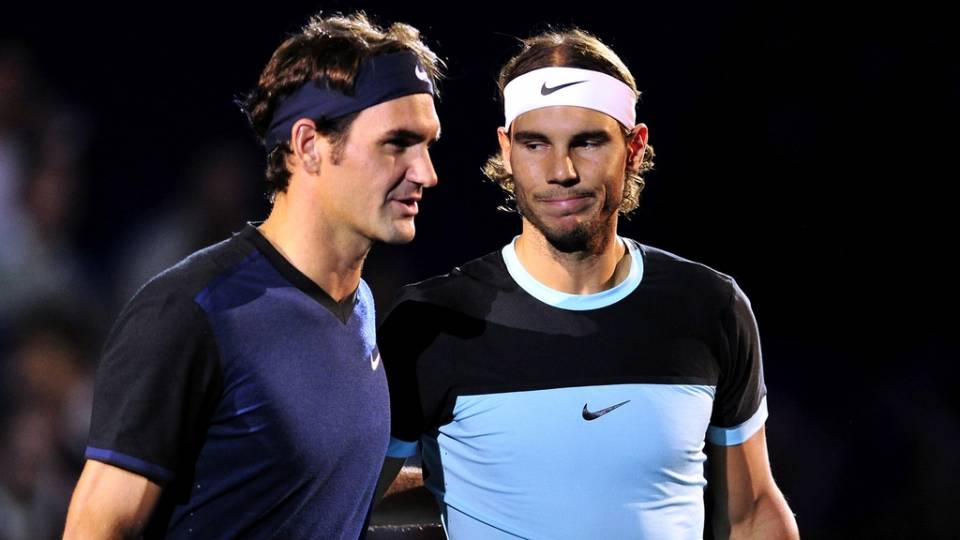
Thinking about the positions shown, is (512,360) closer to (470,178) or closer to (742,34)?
(470,178)

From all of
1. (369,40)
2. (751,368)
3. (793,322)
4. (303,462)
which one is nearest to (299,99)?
(369,40)

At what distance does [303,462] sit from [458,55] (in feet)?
6.45

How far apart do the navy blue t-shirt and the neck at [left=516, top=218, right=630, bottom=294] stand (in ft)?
1.65

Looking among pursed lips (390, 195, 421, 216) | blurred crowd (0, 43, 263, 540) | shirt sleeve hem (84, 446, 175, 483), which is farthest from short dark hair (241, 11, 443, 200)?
blurred crowd (0, 43, 263, 540)

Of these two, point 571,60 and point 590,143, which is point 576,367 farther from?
point 571,60

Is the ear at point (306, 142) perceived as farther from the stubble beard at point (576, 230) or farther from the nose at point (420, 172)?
the stubble beard at point (576, 230)

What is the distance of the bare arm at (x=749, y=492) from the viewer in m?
2.32

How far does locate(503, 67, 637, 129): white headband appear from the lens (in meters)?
2.25

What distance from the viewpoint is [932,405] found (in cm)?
384

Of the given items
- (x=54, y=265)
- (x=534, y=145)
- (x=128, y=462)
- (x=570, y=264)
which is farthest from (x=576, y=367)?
(x=54, y=265)

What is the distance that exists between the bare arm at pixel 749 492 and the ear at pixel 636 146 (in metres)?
0.60

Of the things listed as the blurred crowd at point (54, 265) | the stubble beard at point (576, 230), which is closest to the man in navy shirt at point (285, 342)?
the stubble beard at point (576, 230)

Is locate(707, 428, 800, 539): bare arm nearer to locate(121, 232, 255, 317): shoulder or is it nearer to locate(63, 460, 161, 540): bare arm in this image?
locate(121, 232, 255, 317): shoulder

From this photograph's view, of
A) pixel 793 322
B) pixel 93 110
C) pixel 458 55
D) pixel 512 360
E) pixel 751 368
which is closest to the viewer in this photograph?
pixel 512 360
